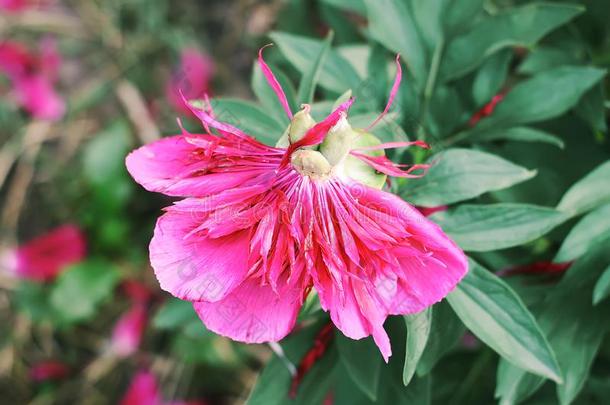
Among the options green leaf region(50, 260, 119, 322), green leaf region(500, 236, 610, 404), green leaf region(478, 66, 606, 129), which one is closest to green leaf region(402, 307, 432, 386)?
green leaf region(500, 236, 610, 404)

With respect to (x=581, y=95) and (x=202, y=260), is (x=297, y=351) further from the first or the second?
(x=581, y=95)

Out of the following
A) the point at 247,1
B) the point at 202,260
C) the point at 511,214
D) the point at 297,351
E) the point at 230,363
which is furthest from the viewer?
the point at 247,1

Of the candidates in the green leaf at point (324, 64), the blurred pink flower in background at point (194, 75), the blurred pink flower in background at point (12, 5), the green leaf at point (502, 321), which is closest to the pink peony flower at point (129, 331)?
the blurred pink flower in background at point (194, 75)

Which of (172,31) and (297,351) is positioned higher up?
(172,31)

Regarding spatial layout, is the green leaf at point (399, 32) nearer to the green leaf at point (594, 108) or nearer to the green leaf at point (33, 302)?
the green leaf at point (594, 108)

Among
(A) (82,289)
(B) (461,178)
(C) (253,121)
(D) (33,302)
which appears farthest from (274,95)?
(D) (33,302)

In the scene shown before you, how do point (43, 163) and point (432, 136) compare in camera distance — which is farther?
point (43, 163)

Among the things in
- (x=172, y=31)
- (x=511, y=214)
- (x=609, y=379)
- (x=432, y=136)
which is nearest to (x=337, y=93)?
(x=432, y=136)
